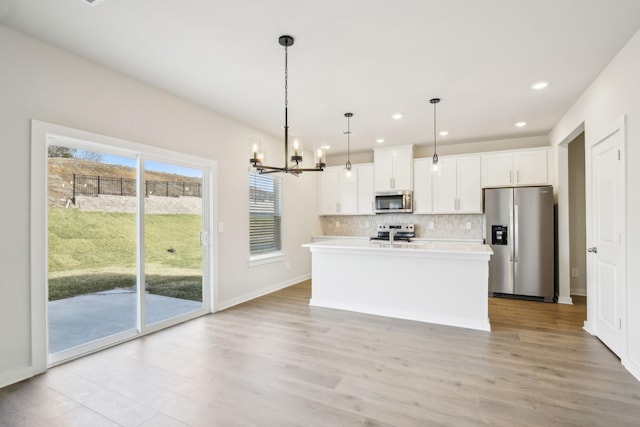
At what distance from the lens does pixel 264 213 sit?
530 cm

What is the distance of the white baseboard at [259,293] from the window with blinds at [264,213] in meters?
0.62

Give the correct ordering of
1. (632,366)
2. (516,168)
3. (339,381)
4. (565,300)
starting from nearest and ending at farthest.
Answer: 1. (339,381)
2. (632,366)
3. (565,300)
4. (516,168)

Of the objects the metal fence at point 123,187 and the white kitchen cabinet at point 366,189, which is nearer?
the metal fence at point 123,187

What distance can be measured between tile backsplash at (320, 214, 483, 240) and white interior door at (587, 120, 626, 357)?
2480 mm

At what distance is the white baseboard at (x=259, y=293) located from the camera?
435 centimetres

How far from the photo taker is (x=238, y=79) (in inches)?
130

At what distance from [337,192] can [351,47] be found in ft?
13.7

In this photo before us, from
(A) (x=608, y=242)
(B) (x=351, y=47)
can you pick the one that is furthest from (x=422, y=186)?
(B) (x=351, y=47)

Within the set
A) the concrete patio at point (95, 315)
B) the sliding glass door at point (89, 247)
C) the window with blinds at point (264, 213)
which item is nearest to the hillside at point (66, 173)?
the sliding glass door at point (89, 247)

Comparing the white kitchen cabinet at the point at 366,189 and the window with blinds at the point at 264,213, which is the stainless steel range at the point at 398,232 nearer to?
the white kitchen cabinet at the point at 366,189

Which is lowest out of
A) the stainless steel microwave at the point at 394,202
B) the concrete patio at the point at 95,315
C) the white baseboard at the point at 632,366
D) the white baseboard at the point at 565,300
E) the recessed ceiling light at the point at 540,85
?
the white baseboard at the point at 565,300

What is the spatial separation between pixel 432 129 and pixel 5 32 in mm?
5046

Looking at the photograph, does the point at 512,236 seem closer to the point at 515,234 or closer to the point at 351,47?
the point at 515,234

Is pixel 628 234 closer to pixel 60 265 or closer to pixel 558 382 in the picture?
pixel 558 382
